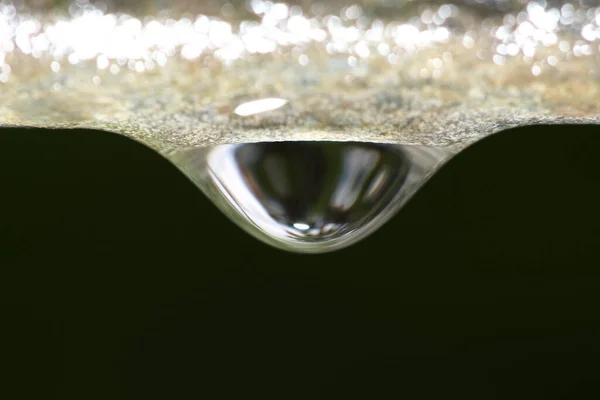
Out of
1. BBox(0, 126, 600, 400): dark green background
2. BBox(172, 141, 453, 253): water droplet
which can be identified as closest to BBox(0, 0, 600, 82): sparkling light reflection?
BBox(172, 141, 453, 253): water droplet

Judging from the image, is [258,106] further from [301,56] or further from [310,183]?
[310,183]

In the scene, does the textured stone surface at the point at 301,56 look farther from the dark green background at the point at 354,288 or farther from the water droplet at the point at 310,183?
the dark green background at the point at 354,288

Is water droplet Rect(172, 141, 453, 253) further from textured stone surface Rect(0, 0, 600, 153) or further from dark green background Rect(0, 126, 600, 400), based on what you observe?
dark green background Rect(0, 126, 600, 400)

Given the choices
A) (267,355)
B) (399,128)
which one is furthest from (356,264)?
(399,128)

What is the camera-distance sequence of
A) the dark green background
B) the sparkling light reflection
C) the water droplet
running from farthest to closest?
the dark green background < the water droplet < the sparkling light reflection

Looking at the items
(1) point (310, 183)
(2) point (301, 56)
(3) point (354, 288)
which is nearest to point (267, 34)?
(2) point (301, 56)

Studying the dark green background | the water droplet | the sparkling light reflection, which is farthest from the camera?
the dark green background

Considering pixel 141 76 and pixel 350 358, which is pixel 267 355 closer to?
→ pixel 350 358

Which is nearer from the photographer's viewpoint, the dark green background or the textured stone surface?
the textured stone surface

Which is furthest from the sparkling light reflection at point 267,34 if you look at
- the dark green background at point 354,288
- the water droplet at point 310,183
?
the dark green background at point 354,288
